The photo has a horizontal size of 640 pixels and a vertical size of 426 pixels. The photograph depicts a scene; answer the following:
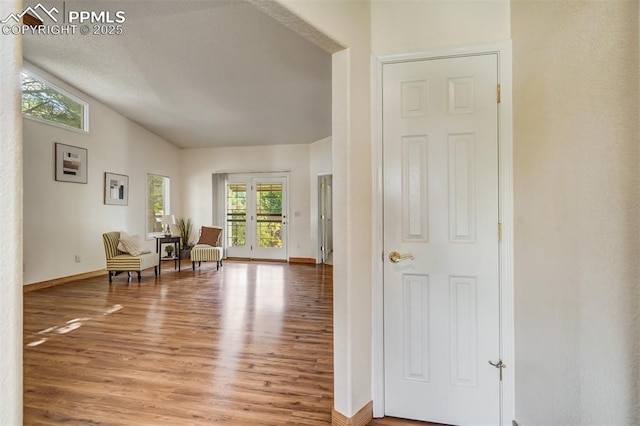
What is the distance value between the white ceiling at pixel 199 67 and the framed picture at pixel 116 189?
133 cm

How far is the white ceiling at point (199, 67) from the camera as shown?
133 inches

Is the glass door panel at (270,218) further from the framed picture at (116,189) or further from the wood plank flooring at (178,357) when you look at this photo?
the wood plank flooring at (178,357)

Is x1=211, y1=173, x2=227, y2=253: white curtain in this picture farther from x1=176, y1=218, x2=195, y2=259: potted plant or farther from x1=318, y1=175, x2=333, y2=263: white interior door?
x1=318, y1=175, x2=333, y2=263: white interior door

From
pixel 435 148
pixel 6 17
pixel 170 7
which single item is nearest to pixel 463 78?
pixel 435 148

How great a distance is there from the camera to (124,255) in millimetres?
5281

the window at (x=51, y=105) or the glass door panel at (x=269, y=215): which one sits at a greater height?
the window at (x=51, y=105)

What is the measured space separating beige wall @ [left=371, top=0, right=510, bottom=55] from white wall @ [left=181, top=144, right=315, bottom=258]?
5736mm

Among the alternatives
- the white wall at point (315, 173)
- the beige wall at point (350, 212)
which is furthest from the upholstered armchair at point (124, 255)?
the beige wall at point (350, 212)

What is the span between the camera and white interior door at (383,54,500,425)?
165cm

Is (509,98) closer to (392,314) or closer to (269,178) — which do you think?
(392,314)

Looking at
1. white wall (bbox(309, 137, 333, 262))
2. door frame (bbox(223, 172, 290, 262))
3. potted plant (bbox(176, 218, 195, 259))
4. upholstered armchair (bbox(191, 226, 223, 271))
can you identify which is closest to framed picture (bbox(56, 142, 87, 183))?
upholstered armchair (bbox(191, 226, 223, 271))

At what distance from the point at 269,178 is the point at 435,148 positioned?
6361 millimetres

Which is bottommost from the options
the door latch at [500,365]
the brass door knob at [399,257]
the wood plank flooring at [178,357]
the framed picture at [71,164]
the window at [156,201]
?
the wood plank flooring at [178,357]

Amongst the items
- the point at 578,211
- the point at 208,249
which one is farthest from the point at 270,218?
the point at 578,211
